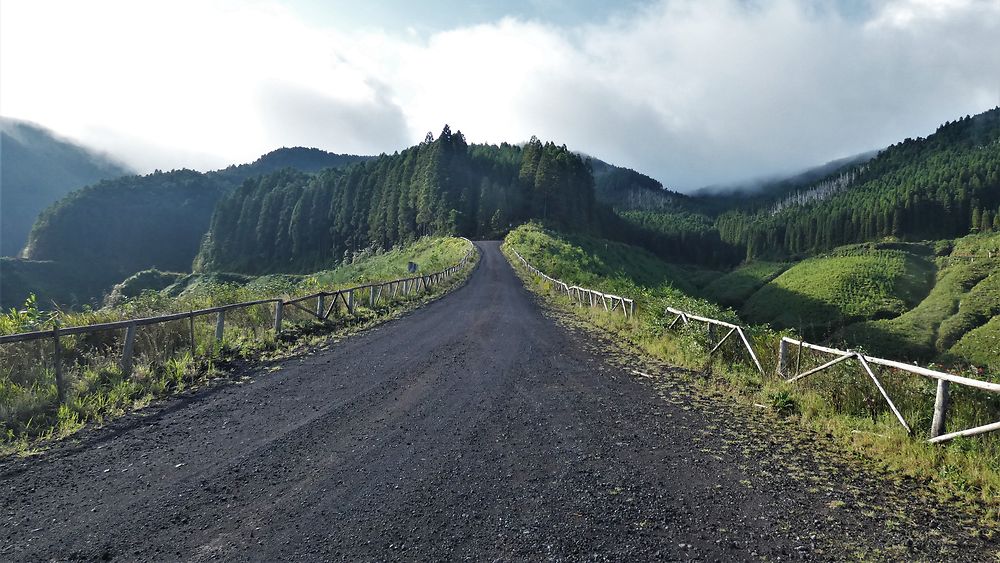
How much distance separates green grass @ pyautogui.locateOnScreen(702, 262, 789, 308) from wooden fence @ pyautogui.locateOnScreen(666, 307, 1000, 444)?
93339 mm

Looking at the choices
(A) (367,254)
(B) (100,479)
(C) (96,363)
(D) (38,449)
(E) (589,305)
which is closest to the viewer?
(B) (100,479)

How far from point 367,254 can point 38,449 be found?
317ft

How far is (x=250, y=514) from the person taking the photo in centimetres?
435

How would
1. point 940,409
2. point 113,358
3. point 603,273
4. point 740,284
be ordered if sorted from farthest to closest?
point 740,284
point 603,273
point 113,358
point 940,409

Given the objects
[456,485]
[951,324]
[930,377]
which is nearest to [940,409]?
[930,377]

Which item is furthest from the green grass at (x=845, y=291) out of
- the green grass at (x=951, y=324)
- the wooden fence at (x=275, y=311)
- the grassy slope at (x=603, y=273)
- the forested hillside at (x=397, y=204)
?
the wooden fence at (x=275, y=311)

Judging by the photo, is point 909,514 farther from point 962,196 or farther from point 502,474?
point 962,196

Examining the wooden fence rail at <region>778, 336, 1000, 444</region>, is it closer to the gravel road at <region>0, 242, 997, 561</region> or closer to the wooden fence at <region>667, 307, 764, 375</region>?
the wooden fence at <region>667, 307, 764, 375</region>

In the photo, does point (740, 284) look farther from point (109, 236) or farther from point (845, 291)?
point (109, 236)

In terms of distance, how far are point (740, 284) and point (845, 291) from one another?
75.1ft

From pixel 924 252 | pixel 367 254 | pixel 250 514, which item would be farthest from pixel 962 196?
Result: pixel 250 514

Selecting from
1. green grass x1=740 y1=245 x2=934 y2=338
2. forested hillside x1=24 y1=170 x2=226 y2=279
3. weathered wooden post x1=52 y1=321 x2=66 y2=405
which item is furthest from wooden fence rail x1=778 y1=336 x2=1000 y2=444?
forested hillside x1=24 y1=170 x2=226 y2=279

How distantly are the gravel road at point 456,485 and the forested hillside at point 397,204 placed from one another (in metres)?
79.8

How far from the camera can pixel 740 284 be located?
108 metres
